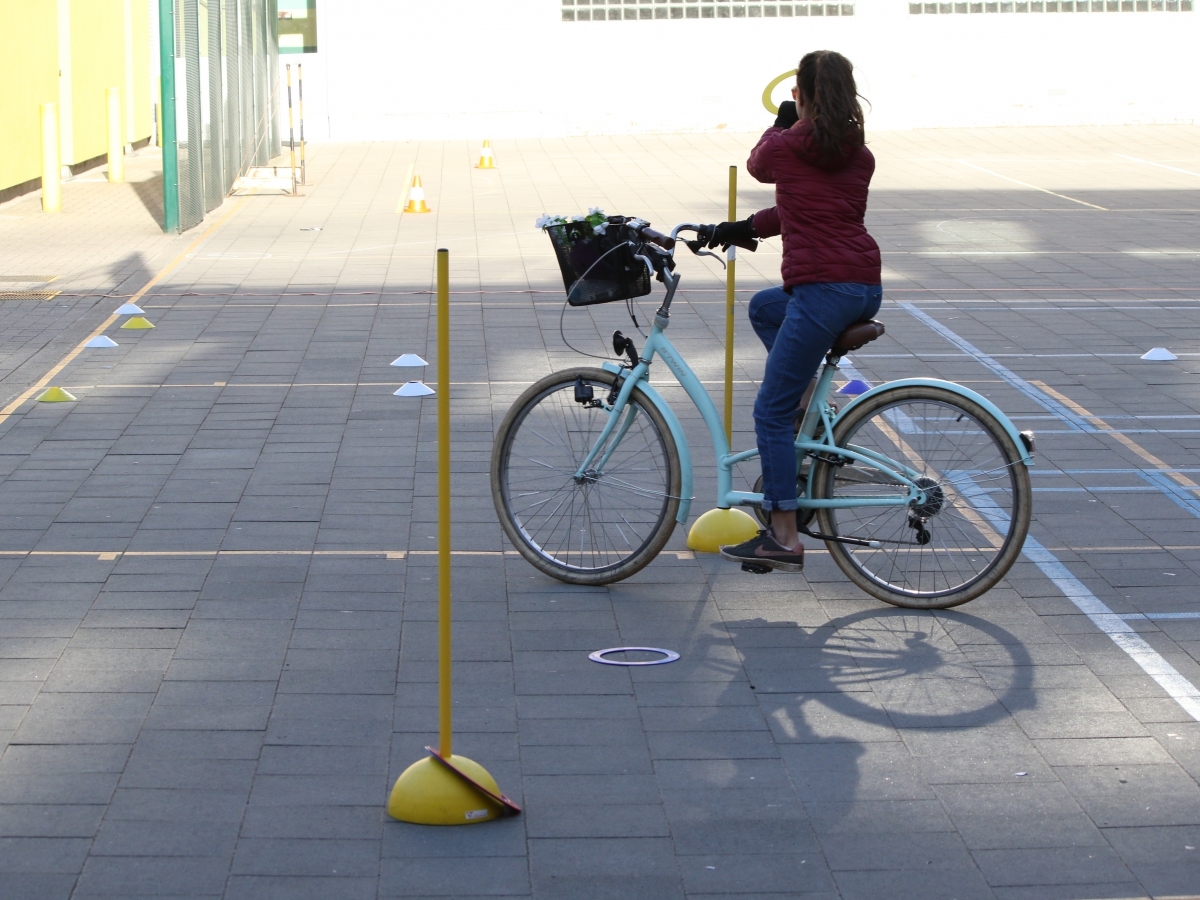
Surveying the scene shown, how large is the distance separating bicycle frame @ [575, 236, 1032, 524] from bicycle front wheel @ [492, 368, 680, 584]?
2cm

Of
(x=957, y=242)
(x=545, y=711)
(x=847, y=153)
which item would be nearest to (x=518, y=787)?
(x=545, y=711)

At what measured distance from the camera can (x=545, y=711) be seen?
4383 mm

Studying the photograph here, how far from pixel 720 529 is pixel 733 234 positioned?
122cm

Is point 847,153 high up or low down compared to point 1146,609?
up

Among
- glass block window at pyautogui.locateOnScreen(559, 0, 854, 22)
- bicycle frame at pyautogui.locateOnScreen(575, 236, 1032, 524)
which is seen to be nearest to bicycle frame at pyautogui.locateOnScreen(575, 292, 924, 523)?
bicycle frame at pyautogui.locateOnScreen(575, 236, 1032, 524)

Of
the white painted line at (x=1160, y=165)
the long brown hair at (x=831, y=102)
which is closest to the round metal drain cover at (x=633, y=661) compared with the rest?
the long brown hair at (x=831, y=102)

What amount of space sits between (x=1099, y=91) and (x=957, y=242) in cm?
1834

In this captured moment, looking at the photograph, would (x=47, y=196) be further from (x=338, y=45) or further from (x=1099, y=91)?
(x=1099, y=91)

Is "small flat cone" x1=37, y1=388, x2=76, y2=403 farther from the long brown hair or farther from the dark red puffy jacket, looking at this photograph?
the long brown hair

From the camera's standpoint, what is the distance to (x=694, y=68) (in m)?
30.5

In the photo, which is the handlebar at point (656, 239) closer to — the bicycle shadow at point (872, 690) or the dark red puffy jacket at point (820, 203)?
the dark red puffy jacket at point (820, 203)

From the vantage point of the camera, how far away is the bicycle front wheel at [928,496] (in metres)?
5.11

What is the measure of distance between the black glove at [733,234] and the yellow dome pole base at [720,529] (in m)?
1.09

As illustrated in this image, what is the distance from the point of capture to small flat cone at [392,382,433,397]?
8.43m
